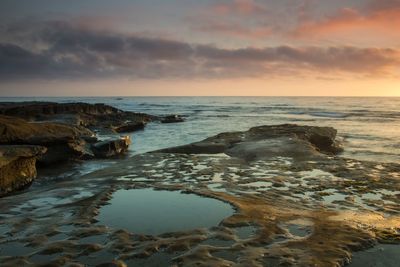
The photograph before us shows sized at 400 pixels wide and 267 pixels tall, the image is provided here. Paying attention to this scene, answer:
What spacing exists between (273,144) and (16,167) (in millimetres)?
12550

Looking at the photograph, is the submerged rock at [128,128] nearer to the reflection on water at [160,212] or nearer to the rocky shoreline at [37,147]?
the rocky shoreline at [37,147]

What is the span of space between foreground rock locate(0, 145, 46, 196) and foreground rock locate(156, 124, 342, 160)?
26.2 feet

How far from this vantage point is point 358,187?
36.7 ft

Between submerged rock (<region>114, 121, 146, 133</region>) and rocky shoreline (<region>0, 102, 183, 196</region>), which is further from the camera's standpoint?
submerged rock (<region>114, 121, 146, 133</region>)

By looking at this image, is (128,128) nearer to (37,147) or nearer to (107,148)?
(107,148)

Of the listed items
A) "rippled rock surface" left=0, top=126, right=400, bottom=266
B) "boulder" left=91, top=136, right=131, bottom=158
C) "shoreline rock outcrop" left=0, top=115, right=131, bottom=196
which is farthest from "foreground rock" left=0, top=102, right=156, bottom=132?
"rippled rock surface" left=0, top=126, right=400, bottom=266

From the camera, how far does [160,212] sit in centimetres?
830

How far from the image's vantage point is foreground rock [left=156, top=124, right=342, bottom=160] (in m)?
17.7

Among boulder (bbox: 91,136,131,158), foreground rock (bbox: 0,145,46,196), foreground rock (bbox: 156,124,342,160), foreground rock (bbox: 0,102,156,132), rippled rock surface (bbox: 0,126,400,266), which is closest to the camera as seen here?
rippled rock surface (bbox: 0,126,400,266)

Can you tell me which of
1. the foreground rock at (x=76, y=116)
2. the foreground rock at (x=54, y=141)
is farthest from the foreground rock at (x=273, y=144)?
the foreground rock at (x=76, y=116)

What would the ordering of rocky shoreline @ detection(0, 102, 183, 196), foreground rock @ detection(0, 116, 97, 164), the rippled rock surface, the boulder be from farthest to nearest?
the boulder → foreground rock @ detection(0, 116, 97, 164) → rocky shoreline @ detection(0, 102, 183, 196) → the rippled rock surface

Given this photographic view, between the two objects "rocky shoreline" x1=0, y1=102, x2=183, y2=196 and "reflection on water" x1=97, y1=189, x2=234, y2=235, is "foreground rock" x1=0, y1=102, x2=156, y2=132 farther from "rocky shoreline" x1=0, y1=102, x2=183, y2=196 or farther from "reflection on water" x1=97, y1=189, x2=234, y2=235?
"reflection on water" x1=97, y1=189, x2=234, y2=235

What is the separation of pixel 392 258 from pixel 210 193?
4916 mm

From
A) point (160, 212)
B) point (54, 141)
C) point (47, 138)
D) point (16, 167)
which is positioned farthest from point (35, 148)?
point (160, 212)
